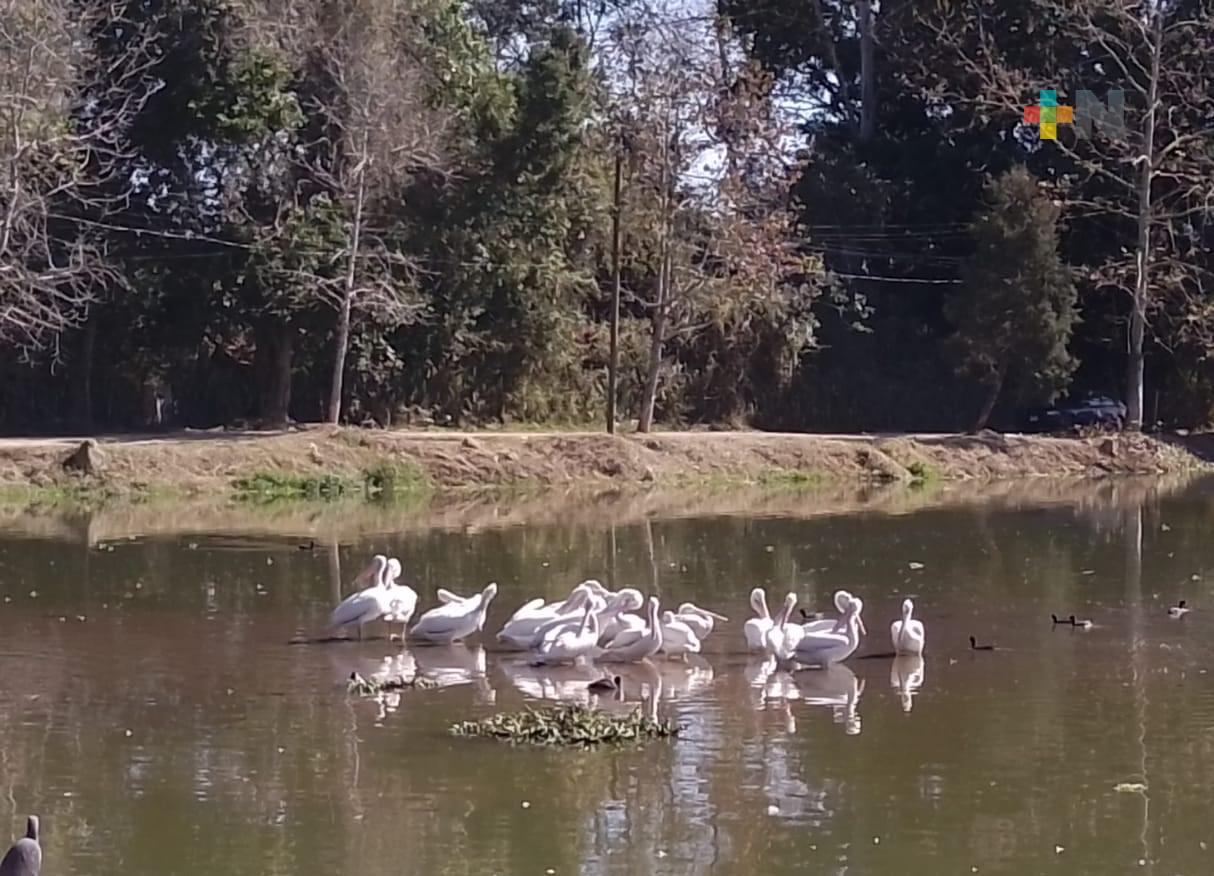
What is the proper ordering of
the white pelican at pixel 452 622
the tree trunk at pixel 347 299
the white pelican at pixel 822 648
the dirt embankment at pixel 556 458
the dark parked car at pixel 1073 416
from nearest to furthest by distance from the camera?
the white pelican at pixel 822 648, the white pelican at pixel 452 622, the dirt embankment at pixel 556 458, the tree trunk at pixel 347 299, the dark parked car at pixel 1073 416

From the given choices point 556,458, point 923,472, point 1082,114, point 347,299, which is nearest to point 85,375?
point 347,299

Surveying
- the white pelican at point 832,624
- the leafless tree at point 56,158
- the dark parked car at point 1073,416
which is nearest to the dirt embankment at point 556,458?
the dark parked car at point 1073,416

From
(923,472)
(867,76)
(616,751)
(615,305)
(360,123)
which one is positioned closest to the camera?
(616,751)

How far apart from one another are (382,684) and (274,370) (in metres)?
32.5

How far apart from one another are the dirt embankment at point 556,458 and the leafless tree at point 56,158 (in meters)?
3.36

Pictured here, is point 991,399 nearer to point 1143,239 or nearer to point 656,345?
point 1143,239

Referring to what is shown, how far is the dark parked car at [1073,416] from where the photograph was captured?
54.3m

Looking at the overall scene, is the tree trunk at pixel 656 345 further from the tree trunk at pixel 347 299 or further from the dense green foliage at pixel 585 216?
the tree trunk at pixel 347 299

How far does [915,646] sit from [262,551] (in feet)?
39.9

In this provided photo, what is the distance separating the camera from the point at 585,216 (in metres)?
51.6

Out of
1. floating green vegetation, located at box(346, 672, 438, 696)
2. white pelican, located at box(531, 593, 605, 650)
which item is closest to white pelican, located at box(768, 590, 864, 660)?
white pelican, located at box(531, 593, 605, 650)

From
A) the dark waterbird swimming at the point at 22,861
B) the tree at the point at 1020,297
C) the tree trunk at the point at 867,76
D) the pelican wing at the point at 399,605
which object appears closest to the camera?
the dark waterbird swimming at the point at 22,861

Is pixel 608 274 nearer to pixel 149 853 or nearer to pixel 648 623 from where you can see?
pixel 648 623

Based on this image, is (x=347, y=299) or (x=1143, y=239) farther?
(x=1143, y=239)
